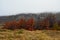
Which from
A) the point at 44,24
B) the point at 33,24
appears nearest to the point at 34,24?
the point at 33,24

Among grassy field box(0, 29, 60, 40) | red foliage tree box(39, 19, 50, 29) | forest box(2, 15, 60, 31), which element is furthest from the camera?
red foliage tree box(39, 19, 50, 29)

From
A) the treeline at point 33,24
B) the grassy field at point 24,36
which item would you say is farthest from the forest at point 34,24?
the grassy field at point 24,36

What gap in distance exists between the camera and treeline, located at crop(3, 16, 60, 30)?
1648 centimetres

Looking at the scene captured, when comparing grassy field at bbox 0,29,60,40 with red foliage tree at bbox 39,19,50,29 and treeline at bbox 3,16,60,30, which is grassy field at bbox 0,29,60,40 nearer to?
treeline at bbox 3,16,60,30

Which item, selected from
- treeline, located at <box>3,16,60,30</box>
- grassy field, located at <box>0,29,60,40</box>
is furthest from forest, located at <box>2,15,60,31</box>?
grassy field, located at <box>0,29,60,40</box>

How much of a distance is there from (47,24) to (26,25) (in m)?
2.28

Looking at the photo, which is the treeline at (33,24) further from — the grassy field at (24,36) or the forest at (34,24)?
the grassy field at (24,36)

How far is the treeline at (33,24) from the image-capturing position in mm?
16484

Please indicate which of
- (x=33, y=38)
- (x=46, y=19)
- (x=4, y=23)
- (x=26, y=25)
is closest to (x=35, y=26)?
(x=26, y=25)

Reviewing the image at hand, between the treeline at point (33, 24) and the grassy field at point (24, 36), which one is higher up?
the grassy field at point (24, 36)

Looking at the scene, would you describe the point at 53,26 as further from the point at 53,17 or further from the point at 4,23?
the point at 4,23

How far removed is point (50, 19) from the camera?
1888cm

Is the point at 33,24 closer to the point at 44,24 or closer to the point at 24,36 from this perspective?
the point at 44,24

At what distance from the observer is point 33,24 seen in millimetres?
17547
